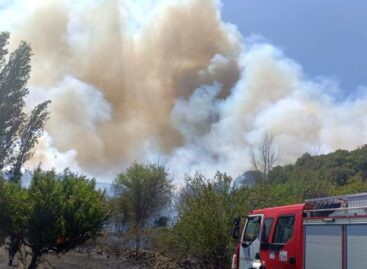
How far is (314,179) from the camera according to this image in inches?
1340

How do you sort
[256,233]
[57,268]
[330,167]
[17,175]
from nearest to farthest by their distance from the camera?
[256,233]
[57,268]
[17,175]
[330,167]

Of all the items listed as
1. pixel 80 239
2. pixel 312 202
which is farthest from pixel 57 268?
pixel 312 202

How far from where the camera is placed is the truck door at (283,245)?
12008mm

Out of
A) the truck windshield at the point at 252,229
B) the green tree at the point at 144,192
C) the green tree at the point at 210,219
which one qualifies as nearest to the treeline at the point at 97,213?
the green tree at the point at 210,219

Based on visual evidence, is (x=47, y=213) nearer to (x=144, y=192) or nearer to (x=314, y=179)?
(x=314, y=179)

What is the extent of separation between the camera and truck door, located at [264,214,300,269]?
1201cm

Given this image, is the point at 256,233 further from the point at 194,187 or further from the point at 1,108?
the point at 1,108

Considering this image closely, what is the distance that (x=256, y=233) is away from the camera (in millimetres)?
13914

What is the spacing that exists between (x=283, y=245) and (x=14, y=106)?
77.4 feet

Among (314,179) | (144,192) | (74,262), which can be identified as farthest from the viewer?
(144,192)

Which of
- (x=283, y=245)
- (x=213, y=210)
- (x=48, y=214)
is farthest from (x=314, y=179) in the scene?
(x=283, y=245)

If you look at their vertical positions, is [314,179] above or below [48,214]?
above

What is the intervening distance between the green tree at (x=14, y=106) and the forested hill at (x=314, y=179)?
15.4 m

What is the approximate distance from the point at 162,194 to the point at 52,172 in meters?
25.3
